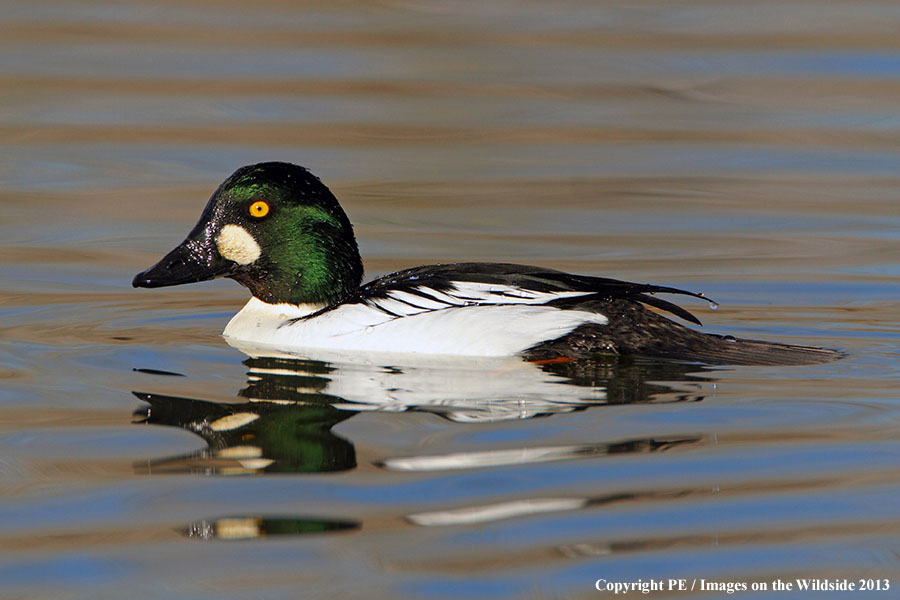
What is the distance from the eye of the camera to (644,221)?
10.8 meters

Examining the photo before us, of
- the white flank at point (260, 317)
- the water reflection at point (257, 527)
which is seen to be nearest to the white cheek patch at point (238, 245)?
the white flank at point (260, 317)

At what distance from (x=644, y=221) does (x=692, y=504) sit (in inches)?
243

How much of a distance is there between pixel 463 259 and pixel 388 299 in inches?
109

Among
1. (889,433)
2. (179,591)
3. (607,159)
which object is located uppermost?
(607,159)

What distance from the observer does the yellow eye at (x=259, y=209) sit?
738 centimetres

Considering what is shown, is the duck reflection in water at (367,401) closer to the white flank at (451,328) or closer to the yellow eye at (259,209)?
the white flank at (451,328)

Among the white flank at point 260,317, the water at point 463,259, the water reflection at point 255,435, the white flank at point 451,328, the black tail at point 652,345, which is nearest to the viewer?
the water at point 463,259

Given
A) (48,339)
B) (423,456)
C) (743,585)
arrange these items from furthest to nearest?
1. (48,339)
2. (423,456)
3. (743,585)

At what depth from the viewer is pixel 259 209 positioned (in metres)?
7.39

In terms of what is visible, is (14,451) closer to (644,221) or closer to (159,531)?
(159,531)

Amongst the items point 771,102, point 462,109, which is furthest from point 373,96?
point 771,102

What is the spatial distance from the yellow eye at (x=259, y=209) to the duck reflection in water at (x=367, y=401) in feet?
2.45

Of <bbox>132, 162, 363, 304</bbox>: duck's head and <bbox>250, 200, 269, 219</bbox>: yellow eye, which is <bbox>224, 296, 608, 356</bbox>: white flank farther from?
<bbox>250, 200, 269, 219</bbox>: yellow eye

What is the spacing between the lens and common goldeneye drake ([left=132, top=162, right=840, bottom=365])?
682 centimetres
